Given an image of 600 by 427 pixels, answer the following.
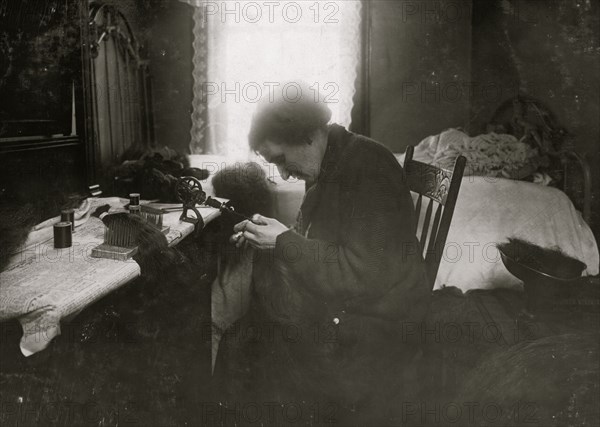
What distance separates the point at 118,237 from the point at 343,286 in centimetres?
65

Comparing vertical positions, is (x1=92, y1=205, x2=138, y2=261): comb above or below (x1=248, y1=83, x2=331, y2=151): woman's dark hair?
below

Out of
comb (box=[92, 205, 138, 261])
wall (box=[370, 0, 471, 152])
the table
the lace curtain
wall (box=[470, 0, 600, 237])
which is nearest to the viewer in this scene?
the table

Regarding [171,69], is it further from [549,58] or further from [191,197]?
[549,58]

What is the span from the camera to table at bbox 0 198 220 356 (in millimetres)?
1135

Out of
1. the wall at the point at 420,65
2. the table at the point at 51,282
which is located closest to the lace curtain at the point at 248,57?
the wall at the point at 420,65

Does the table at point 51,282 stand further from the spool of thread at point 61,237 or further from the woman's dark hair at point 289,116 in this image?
the woman's dark hair at point 289,116

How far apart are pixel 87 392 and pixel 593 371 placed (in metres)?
1.65

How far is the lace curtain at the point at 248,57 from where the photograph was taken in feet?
9.89

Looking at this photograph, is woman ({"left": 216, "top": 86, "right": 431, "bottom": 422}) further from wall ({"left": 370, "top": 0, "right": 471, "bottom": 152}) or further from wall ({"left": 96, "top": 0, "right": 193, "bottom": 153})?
wall ({"left": 370, "top": 0, "right": 471, "bottom": 152})

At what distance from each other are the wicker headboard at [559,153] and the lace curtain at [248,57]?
1.26 meters

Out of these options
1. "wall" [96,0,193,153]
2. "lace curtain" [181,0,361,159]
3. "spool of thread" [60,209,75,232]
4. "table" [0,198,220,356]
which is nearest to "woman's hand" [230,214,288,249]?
"table" [0,198,220,356]

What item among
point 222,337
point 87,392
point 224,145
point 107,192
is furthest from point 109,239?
point 224,145

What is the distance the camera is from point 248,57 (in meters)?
3.15

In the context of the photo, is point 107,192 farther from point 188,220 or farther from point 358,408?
point 358,408
